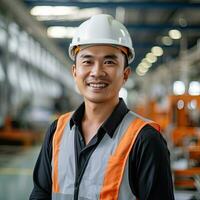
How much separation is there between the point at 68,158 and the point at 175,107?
290 inches

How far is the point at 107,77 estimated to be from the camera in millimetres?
1684

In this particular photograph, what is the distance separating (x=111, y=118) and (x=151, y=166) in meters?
0.31

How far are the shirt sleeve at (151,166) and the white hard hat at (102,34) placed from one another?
43 centimetres

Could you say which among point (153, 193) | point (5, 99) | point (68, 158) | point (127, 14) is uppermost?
point (127, 14)

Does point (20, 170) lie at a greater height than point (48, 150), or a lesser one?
lesser

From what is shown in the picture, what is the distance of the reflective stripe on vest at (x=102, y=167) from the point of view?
156 centimetres

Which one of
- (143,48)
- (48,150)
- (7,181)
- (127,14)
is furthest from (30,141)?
(143,48)

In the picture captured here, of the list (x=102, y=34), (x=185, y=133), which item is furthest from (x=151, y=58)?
(x=102, y=34)

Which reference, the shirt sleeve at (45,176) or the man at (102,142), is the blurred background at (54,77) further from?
the man at (102,142)

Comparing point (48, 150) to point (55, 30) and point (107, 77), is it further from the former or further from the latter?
point (55, 30)

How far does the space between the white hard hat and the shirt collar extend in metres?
0.26

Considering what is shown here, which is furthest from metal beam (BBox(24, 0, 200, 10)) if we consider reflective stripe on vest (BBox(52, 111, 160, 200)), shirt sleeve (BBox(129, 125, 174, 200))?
shirt sleeve (BBox(129, 125, 174, 200))

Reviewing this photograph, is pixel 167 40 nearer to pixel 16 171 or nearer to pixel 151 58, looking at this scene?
pixel 151 58

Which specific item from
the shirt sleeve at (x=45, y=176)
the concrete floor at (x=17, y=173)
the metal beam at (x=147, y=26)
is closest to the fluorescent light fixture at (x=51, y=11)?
the metal beam at (x=147, y=26)
